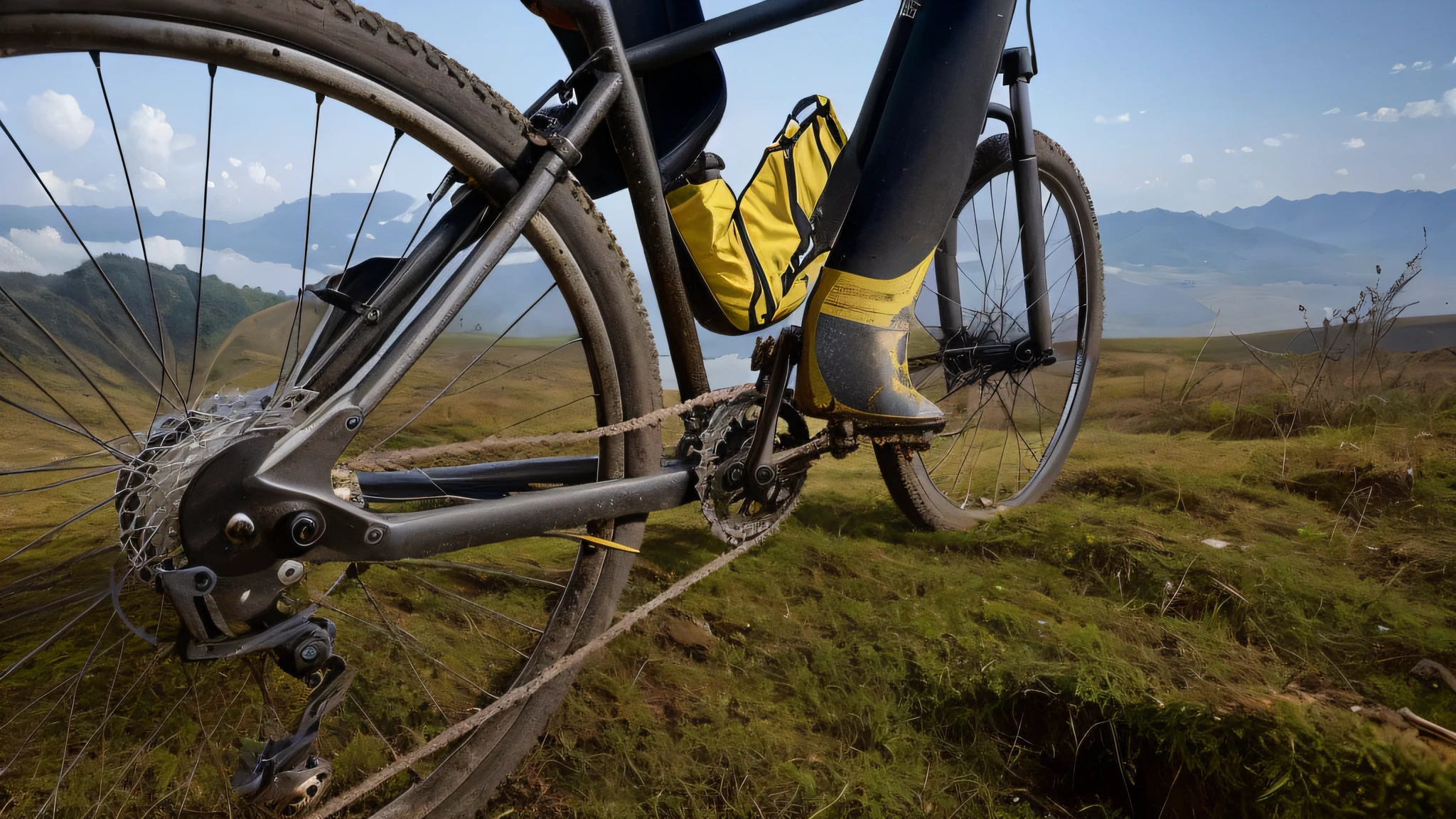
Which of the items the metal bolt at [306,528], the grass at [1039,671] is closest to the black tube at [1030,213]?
the grass at [1039,671]

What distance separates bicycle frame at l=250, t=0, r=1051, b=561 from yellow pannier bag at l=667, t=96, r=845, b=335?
0.07 meters

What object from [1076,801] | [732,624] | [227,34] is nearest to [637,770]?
[732,624]

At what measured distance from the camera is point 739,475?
1632 mm

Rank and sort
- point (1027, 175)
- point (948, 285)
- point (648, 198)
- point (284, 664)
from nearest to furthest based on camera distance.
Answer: point (284, 664) → point (648, 198) → point (1027, 175) → point (948, 285)

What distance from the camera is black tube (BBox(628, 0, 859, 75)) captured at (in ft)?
5.07

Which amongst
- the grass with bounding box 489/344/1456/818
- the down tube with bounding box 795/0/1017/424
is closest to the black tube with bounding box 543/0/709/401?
the down tube with bounding box 795/0/1017/424

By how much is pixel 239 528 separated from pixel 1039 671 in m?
1.42

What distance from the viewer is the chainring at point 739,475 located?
1.57 metres

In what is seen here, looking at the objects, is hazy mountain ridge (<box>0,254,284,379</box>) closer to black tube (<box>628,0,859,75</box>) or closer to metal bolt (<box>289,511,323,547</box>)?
metal bolt (<box>289,511,323,547</box>)

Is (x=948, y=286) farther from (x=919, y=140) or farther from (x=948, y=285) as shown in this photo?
(x=919, y=140)

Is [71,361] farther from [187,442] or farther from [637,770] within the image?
[637,770]

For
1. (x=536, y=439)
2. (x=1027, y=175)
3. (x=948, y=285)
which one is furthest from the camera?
(x=948, y=285)

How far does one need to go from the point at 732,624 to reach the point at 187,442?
3.90 ft

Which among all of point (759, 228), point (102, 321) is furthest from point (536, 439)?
point (102, 321)
